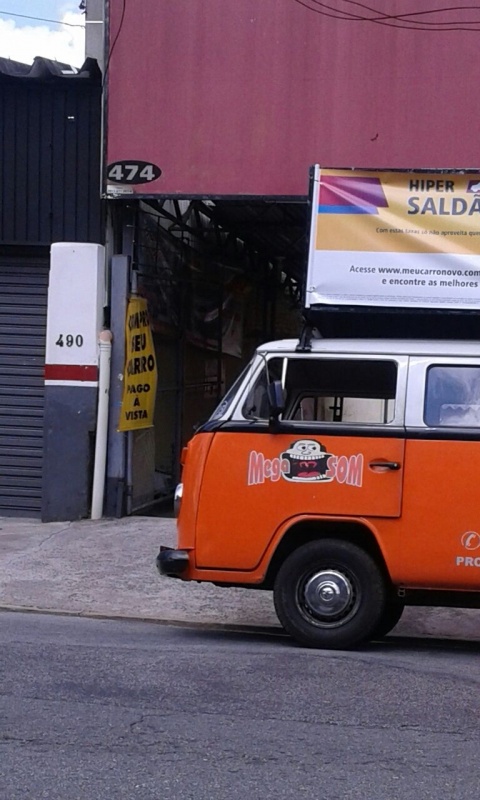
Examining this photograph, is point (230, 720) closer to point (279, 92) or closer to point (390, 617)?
point (390, 617)

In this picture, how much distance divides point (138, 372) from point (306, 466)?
570cm

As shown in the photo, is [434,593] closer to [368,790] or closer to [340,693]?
[340,693]

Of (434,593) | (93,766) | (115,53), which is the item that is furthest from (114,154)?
(93,766)

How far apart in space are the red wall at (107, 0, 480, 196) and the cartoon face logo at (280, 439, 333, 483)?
4.86 m

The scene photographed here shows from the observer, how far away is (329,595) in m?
7.68

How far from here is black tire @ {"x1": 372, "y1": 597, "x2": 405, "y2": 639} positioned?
8141 millimetres

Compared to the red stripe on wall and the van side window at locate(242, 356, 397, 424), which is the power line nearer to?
the red stripe on wall

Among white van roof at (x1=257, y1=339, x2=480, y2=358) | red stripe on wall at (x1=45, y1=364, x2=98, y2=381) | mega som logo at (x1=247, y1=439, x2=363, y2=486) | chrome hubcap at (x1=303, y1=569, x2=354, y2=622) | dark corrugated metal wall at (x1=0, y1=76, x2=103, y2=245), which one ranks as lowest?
chrome hubcap at (x1=303, y1=569, x2=354, y2=622)

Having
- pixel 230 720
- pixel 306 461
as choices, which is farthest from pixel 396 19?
pixel 230 720

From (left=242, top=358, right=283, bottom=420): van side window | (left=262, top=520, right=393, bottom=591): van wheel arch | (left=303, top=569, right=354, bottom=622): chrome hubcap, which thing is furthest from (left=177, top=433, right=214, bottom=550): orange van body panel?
(left=303, top=569, right=354, bottom=622): chrome hubcap

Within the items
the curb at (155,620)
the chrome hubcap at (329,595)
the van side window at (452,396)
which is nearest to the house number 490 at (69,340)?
the curb at (155,620)

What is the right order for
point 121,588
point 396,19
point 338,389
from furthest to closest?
point 396,19, point 121,588, point 338,389

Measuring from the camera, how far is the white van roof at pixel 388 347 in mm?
7621

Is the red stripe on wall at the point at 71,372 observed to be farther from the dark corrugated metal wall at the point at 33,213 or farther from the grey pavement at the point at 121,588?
the grey pavement at the point at 121,588
